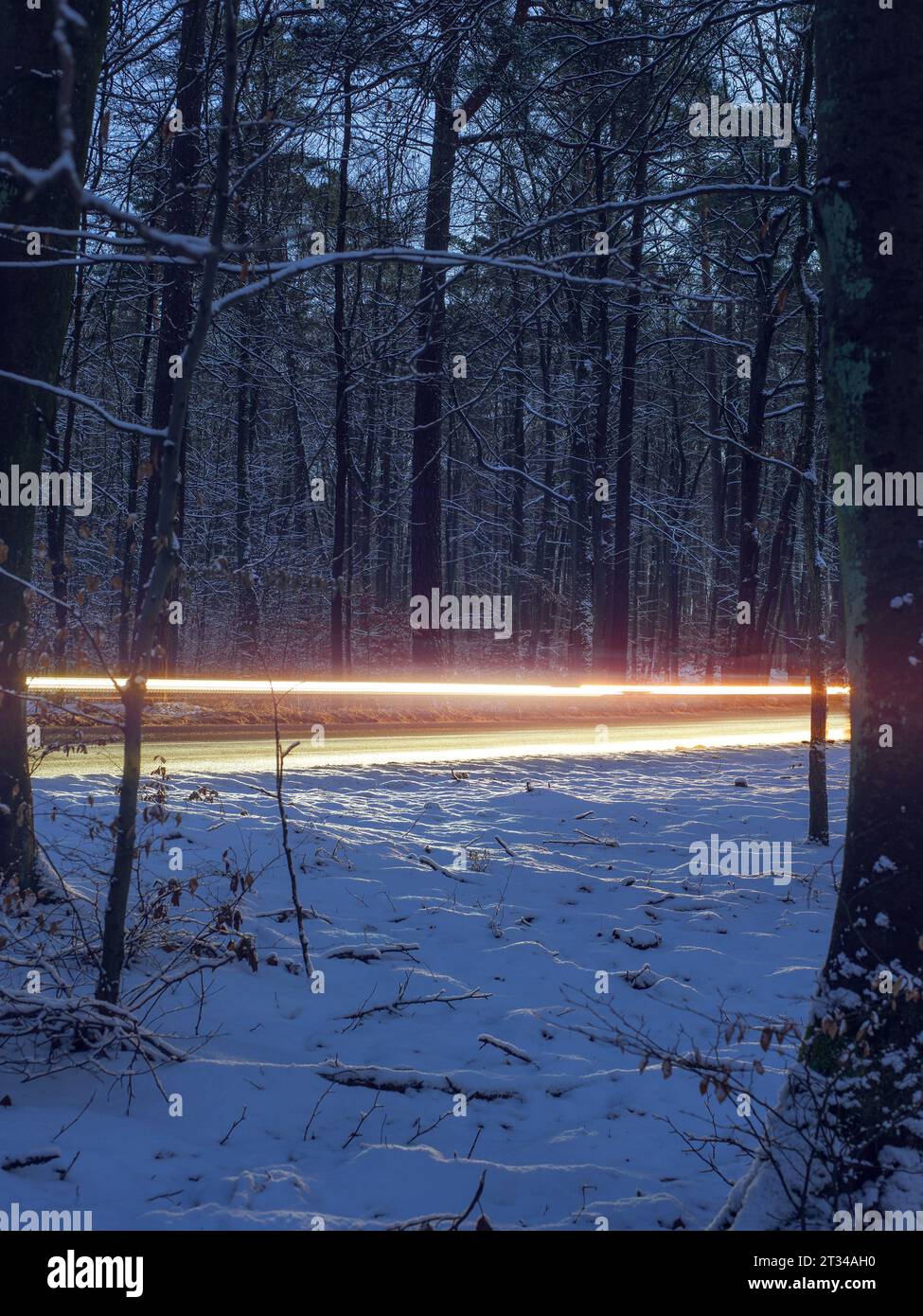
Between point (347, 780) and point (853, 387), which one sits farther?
point (347, 780)

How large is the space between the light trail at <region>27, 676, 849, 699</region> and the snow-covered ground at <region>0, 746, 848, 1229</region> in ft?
18.3

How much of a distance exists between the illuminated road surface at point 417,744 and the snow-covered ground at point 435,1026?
3.78 ft

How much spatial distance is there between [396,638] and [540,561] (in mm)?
5224

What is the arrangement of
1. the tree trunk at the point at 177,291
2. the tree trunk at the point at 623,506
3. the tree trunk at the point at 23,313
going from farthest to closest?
the tree trunk at the point at 623,506 < the tree trunk at the point at 177,291 < the tree trunk at the point at 23,313

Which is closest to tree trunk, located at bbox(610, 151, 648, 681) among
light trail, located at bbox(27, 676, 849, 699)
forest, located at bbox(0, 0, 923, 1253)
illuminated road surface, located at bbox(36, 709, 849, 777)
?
light trail, located at bbox(27, 676, 849, 699)

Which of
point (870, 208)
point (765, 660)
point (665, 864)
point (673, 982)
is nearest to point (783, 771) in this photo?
point (665, 864)

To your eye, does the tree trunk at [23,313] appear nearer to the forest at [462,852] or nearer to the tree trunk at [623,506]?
the forest at [462,852]

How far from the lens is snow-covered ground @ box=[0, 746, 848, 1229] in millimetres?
3381

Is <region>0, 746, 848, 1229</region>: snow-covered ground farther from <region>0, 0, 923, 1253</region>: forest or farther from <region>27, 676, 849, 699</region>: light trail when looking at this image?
<region>27, 676, 849, 699</region>: light trail

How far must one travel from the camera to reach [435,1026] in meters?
4.83

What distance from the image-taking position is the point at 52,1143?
3406mm

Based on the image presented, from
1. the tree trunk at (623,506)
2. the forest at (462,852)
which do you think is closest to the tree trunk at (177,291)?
the forest at (462,852)

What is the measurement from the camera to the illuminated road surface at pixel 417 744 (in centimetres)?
1025
